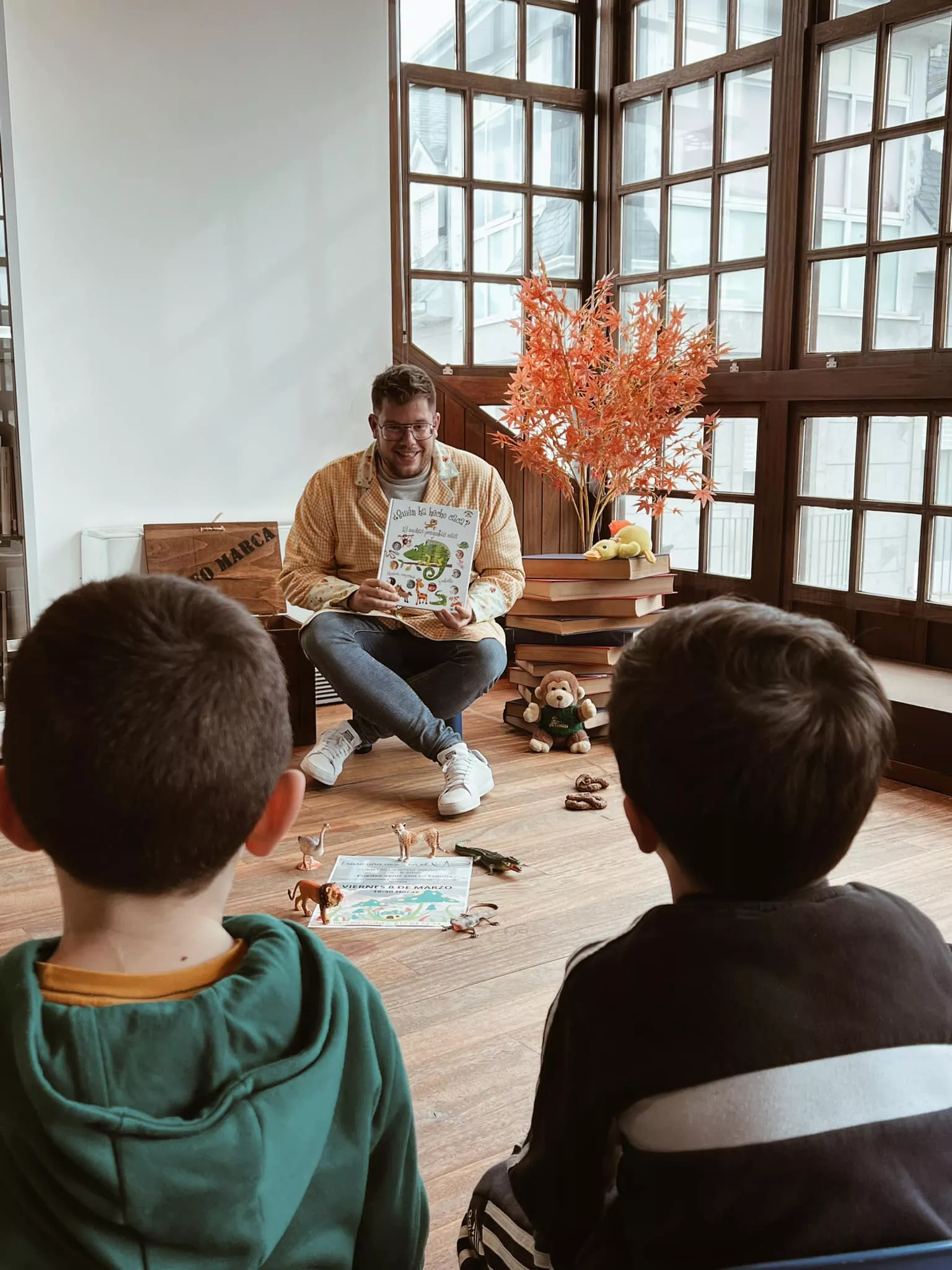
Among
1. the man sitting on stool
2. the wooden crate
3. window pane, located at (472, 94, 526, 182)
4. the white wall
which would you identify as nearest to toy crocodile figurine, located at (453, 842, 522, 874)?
the man sitting on stool

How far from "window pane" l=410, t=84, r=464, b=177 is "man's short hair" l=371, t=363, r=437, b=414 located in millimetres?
1629

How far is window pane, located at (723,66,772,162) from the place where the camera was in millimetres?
4082

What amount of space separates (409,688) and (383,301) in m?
1.75

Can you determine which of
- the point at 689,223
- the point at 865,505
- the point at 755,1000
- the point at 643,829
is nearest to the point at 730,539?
the point at 865,505

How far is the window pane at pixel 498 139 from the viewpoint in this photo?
4.51 m

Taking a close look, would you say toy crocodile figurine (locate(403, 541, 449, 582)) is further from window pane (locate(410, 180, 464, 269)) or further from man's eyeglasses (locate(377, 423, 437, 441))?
window pane (locate(410, 180, 464, 269))

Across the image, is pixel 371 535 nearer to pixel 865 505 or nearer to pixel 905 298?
pixel 865 505

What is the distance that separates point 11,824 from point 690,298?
4.07 m

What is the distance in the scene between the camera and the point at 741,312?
4277mm

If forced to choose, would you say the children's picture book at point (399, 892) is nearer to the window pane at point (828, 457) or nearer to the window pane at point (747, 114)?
the window pane at point (828, 457)

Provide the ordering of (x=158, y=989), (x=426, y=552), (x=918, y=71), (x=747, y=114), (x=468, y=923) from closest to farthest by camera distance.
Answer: (x=158, y=989), (x=468, y=923), (x=426, y=552), (x=918, y=71), (x=747, y=114)

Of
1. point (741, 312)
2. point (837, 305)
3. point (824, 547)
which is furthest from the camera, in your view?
point (741, 312)

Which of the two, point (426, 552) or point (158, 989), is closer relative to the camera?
point (158, 989)

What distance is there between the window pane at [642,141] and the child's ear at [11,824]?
4.26 metres
